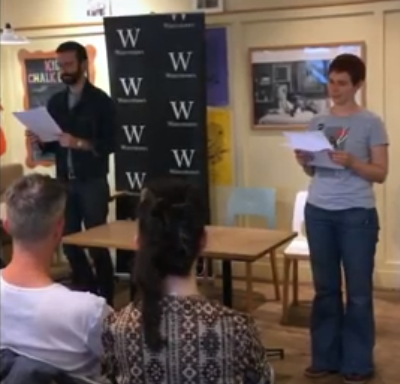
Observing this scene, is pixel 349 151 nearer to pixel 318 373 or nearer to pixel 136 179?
pixel 318 373

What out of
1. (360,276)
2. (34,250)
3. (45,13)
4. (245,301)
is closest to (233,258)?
(360,276)

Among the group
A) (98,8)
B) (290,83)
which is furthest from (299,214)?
Answer: (98,8)

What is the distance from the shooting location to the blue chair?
4.79 metres

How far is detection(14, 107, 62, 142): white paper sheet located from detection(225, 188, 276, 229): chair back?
52.0 inches

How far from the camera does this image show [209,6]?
5.07m

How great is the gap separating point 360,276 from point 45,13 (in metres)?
3.45

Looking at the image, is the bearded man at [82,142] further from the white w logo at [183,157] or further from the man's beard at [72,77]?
the white w logo at [183,157]

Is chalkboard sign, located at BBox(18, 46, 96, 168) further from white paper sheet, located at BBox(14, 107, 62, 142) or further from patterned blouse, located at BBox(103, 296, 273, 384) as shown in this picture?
patterned blouse, located at BBox(103, 296, 273, 384)

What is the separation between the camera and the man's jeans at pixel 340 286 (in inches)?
126

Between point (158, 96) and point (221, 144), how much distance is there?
1.80ft

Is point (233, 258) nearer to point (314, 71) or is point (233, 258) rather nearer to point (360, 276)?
point (360, 276)

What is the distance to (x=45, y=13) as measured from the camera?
18.5 ft

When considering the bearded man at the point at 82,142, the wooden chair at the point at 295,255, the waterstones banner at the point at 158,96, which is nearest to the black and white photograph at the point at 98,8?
the waterstones banner at the point at 158,96

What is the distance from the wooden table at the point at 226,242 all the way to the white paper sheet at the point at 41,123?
0.65 m
